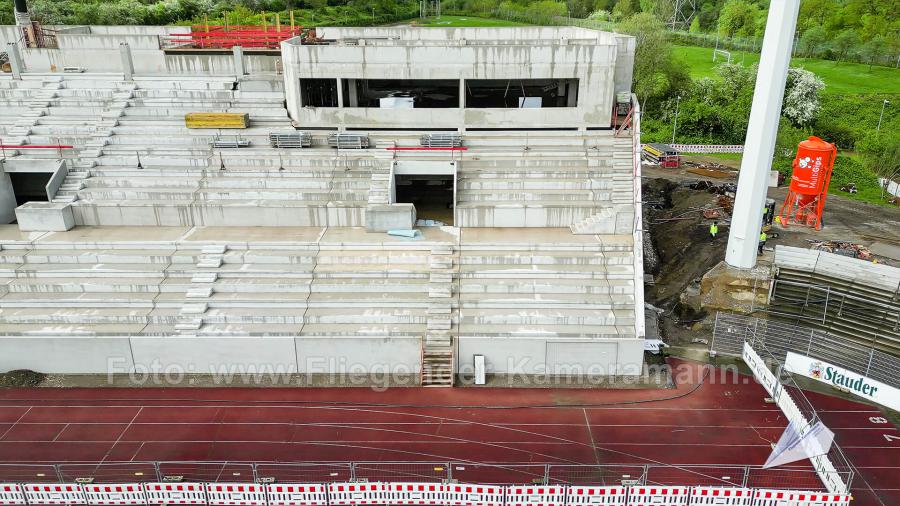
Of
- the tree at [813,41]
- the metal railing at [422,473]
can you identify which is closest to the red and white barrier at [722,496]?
the metal railing at [422,473]

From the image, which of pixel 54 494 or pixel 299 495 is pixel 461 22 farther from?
pixel 54 494

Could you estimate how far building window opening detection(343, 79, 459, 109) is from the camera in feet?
105

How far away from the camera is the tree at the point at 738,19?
98750 millimetres

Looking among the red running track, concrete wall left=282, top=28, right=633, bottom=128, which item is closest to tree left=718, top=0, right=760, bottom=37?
concrete wall left=282, top=28, right=633, bottom=128

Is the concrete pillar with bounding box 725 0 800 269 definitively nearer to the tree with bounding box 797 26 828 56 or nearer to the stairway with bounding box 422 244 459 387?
the stairway with bounding box 422 244 459 387

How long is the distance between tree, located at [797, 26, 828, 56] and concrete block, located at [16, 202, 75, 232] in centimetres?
9960

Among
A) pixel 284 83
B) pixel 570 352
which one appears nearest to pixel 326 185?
pixel 284 83

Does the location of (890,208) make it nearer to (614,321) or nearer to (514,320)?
(614,321)

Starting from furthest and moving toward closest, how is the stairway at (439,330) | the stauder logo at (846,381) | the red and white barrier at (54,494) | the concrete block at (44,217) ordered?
the concrete block at (44,217)
the stairway at (439,330)
the stauder logo at (846,381)
the red and white barrier at (54,494)

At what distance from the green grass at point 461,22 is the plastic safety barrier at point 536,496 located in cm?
10501

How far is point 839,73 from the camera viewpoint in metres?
82.7

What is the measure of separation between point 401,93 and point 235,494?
24.0m

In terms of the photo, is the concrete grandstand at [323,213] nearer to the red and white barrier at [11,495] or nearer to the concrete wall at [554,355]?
the concrete wall at [554,355]

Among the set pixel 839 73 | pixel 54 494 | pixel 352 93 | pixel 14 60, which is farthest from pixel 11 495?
pixel 839 73
